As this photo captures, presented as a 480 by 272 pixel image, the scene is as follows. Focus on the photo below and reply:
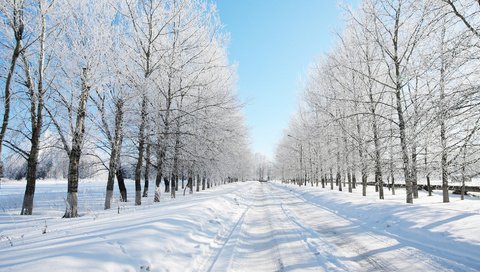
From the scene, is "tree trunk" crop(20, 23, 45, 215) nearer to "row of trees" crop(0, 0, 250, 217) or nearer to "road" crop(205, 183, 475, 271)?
"row of trees" crop(0, 0, 250, 217)

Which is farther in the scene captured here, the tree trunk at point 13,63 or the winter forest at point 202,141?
the tree trunk at point 13,63

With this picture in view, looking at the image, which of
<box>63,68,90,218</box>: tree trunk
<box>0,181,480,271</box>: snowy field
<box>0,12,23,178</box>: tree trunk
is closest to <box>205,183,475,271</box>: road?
<box>0,181,480,271</box>: snowy field

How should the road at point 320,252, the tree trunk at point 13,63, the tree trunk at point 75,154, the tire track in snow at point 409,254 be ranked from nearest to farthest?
the tire track in snow at point 409,254 → the road at point 320,252 → the tree trunk at point 13,63 → the tree trunk at point 75,154

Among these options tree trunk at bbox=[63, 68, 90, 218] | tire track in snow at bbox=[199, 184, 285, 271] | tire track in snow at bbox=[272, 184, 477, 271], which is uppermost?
tree trunk at bbox=[63, 68, 90, 218]

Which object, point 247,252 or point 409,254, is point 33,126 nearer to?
point 247,252

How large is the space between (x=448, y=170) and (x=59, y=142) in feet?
54.7

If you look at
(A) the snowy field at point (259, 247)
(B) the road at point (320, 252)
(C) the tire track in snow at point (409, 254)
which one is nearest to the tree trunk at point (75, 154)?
(A) the snowy field at point (259, 247)

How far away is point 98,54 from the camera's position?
42.3 ft

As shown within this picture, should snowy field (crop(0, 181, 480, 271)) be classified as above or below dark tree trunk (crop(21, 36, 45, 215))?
below

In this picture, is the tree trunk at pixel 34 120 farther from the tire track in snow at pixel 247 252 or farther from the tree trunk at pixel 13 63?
the tire track in snow at pixel 247 252

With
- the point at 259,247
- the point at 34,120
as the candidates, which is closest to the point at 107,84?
the point at 34,120

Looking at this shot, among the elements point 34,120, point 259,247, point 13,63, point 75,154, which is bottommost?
point 259,247

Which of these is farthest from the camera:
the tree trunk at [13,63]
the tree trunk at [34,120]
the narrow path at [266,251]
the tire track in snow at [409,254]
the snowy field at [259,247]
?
the tree trunk at [34,120]

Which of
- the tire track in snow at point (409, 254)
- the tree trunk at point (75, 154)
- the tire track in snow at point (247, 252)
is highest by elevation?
the tree trunk at point (75, 154)
